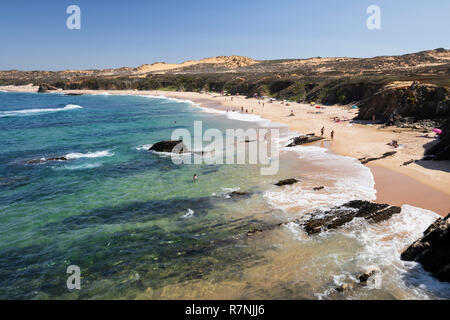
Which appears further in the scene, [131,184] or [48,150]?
[48,150]


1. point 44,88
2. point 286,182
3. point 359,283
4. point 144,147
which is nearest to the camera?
point 359,283

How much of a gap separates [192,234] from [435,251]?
36.7ft

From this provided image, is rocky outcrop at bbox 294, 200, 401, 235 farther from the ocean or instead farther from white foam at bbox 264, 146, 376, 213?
white foam at bbox 264, 146, 376, 213

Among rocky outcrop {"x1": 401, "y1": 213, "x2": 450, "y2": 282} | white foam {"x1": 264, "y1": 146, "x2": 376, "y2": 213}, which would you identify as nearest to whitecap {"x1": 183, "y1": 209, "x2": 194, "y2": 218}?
white foam {"x1": 264, "y1": 146, "x2": 376, "y2": 213}

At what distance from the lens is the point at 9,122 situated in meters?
55.7

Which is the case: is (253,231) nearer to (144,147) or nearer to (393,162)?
(393,162)

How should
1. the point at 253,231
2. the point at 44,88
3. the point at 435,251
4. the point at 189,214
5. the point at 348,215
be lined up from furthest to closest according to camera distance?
the point at 44,88
the point at 189,214
the point at 348,215
the point at 253,231
the point at 435,251

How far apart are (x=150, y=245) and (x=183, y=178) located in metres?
10.1

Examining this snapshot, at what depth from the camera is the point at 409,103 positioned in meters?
Answer: 37.7

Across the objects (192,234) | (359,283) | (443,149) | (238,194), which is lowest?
(359,283)

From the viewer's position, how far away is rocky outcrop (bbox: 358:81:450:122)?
3531cm

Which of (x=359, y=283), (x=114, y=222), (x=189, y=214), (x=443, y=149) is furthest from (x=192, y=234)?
(x=443, y=149)

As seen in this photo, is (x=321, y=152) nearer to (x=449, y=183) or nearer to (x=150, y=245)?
(x=449, y=183)
